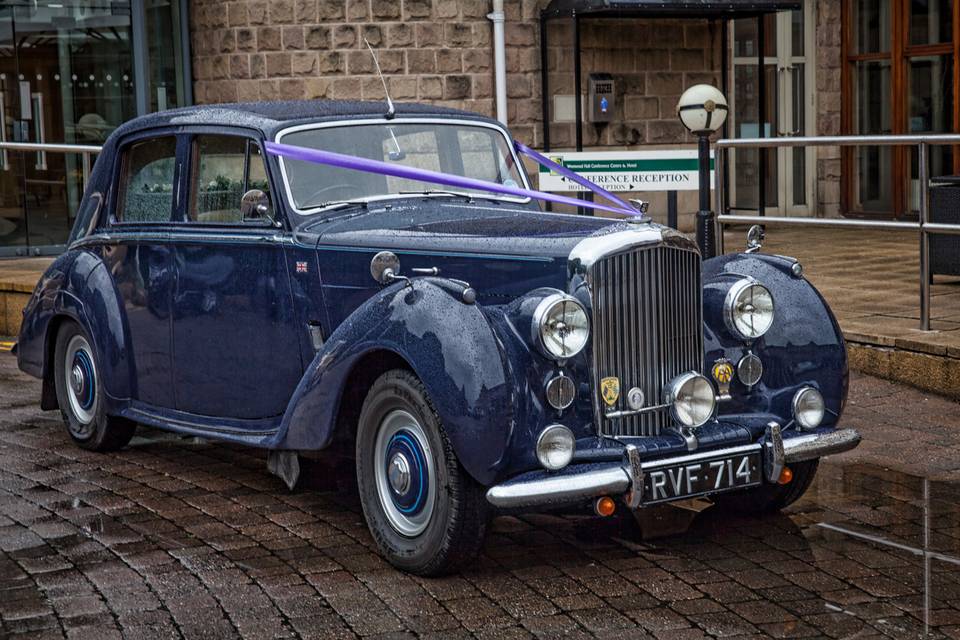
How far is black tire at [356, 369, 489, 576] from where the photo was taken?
4.86 meters

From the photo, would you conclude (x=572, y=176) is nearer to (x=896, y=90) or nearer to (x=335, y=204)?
(x=335, y=204)

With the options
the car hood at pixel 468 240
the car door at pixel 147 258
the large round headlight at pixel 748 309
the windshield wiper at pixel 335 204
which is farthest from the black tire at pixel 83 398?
the large round headlight at pixel 748 309

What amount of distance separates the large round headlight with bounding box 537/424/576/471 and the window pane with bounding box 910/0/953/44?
13026 mm

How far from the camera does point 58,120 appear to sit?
15242 millimetres

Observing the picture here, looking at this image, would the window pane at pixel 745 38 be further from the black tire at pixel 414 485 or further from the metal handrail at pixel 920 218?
the black tire at pixel 414 485

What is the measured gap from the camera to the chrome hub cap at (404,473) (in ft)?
16.5

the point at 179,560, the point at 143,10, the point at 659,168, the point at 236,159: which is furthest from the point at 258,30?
the point at 179,560

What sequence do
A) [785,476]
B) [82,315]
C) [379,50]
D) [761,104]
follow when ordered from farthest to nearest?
[761,104] → [379,50] → [82,315] → [785,476]

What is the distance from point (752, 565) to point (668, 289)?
1.05m

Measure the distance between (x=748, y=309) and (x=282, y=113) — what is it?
2.31 metres

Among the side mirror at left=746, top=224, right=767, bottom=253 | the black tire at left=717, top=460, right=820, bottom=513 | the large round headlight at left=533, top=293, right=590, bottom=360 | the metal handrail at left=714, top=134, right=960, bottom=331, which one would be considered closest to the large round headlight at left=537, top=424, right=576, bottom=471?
the large round headlight at left=533, top=293, right=590, bottom=360

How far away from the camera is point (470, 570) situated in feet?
16.7

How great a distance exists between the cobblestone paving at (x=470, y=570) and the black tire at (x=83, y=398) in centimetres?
41

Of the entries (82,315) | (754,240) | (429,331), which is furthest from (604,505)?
(82,315)
